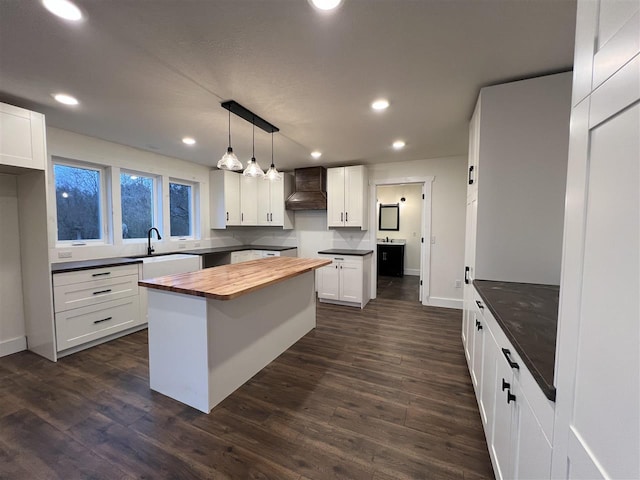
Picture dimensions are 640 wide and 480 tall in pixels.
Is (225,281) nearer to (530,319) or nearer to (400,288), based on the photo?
(530,319)

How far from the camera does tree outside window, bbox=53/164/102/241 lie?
324cm

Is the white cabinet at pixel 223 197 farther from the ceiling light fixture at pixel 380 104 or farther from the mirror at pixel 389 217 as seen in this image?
the mirror at pixel 389 217

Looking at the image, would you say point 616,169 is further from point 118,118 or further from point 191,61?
point 118,118

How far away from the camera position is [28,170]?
254 cm

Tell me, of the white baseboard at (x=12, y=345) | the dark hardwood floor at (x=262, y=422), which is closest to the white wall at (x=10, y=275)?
the white baseboard at (x=12, y=345)

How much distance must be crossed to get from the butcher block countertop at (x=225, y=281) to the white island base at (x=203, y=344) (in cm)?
10

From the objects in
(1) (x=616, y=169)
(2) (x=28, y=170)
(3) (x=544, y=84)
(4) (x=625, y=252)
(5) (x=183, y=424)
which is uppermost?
(3) (x=544, y=84)

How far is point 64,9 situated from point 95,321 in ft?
9.44

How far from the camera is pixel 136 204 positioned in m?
4.00

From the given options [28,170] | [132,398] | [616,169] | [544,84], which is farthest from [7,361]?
[544,84]

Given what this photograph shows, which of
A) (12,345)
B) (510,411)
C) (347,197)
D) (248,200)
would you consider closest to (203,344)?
(510,411)

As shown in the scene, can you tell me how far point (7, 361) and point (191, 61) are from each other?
3346 mm

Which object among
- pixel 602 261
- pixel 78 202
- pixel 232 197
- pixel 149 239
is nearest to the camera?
pixel 602 261

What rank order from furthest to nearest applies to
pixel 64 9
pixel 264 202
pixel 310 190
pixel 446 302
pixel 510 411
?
1. pixel 264 202
2. pixel 310 190
3. pixel 446 302
4. pixel 64 9
5. pixel 510 411
